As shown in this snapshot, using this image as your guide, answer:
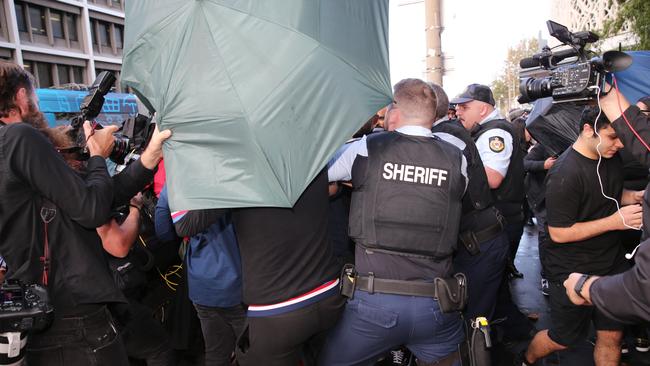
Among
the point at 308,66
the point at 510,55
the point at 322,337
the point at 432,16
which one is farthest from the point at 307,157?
the point at 510,55

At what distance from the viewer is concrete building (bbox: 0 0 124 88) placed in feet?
98.0

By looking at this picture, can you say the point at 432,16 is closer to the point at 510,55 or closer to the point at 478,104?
the point at 478,104

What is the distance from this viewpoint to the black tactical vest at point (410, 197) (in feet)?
7.90

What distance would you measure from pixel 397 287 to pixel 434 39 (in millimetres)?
5131

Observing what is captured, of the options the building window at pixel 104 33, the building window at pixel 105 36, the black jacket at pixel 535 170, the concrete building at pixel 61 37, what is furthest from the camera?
the building window at pixel 104 33

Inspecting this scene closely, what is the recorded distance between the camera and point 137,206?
2.52 m

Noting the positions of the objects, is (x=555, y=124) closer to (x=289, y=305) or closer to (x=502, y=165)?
(x=502, y=165)

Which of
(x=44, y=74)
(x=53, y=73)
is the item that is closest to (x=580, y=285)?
(x=44, y=74)

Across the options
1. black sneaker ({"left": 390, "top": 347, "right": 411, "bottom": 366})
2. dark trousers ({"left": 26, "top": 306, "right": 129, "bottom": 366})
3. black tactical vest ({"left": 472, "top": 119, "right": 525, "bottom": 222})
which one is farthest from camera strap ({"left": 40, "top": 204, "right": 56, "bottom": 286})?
black tactical vest ({"left": 472, "top": 119, "right": 525, "bottom": 222})

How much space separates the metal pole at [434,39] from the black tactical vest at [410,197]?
4522 millimetres

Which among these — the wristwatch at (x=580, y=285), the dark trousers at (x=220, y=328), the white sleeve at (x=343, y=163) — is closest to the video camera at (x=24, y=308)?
the dark trousers at (x=220, y=328)

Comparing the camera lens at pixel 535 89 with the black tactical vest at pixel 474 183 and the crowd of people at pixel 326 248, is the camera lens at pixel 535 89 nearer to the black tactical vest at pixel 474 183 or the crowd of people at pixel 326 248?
the crowd of people at pixel 326 248

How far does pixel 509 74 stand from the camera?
229 ft

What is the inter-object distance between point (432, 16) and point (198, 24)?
18.2 feet
